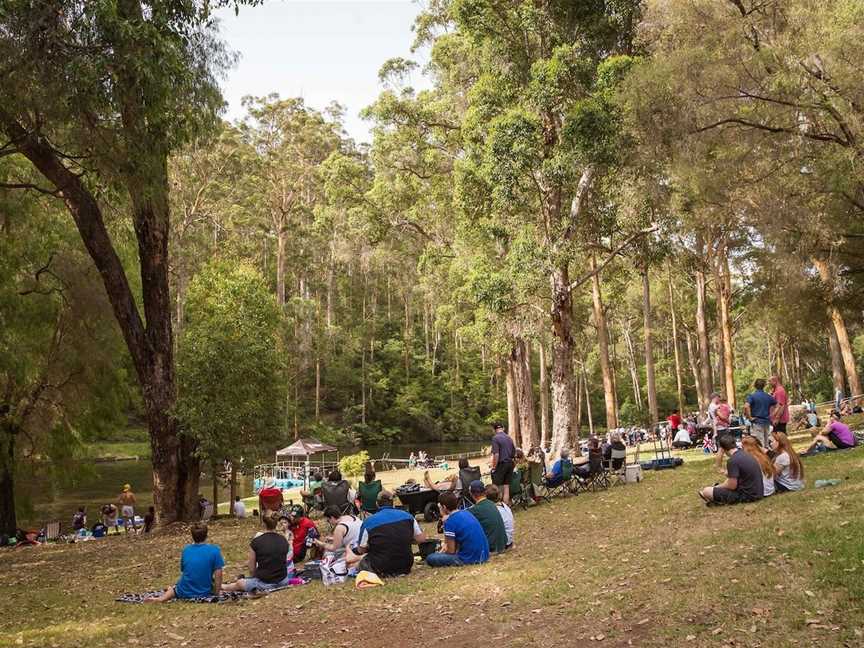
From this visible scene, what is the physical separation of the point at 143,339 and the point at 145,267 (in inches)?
57.0

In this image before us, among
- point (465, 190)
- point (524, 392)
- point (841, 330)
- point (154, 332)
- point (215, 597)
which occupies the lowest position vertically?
point (215, 597)

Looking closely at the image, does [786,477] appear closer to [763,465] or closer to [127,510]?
[763,465]

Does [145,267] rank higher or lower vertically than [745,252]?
lower

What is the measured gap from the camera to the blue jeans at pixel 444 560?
7.82 metres

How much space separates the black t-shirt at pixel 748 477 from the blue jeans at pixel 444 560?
3574 mm

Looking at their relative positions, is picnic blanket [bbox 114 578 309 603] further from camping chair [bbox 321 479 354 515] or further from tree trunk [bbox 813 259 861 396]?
tree trunk [bbox 813 259 861 396]

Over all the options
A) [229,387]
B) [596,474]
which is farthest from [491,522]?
[229,387]

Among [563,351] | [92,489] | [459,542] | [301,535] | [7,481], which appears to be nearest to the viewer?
[459,542]

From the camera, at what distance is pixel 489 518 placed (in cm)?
842

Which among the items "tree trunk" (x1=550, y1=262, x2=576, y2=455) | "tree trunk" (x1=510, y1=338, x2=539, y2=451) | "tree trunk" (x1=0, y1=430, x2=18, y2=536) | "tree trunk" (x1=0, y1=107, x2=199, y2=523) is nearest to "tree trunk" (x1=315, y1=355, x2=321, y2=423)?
"tree trunk" (x1=510, y1=338, x2=539, y2=451)

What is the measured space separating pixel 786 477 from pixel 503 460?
4102 millimetres

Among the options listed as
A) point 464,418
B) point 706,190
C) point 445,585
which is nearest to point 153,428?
point 445,585

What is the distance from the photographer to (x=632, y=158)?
16.3m

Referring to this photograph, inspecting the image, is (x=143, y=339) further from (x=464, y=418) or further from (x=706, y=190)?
(x=464, y=418)
